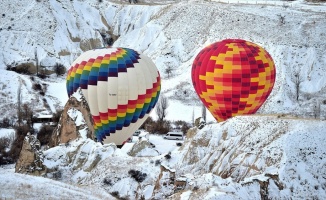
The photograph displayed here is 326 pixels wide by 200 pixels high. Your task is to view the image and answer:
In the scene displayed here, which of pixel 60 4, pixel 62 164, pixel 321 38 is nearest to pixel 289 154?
pixel 62 164

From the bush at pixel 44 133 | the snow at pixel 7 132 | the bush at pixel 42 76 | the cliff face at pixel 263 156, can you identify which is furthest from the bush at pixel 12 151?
the bush at pixel 42 76

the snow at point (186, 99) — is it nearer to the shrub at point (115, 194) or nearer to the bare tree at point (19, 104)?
the shrub at point (115, 194)

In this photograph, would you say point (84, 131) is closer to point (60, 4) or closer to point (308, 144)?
point (308, 144)

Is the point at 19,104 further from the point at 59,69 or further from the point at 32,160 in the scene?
the point at 32,160

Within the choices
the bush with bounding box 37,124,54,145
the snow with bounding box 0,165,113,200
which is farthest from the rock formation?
the bush with bounding box 37,124,54,145

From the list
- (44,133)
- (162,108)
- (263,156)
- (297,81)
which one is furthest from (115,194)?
(297,81)

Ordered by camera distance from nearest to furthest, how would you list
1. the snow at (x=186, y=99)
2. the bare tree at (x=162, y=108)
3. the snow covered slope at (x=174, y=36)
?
1. the snow at (x=186, y=99)
2. the bare tree at (x=162, y=108)
3. the snow covered slope at (x=174, y=36)
